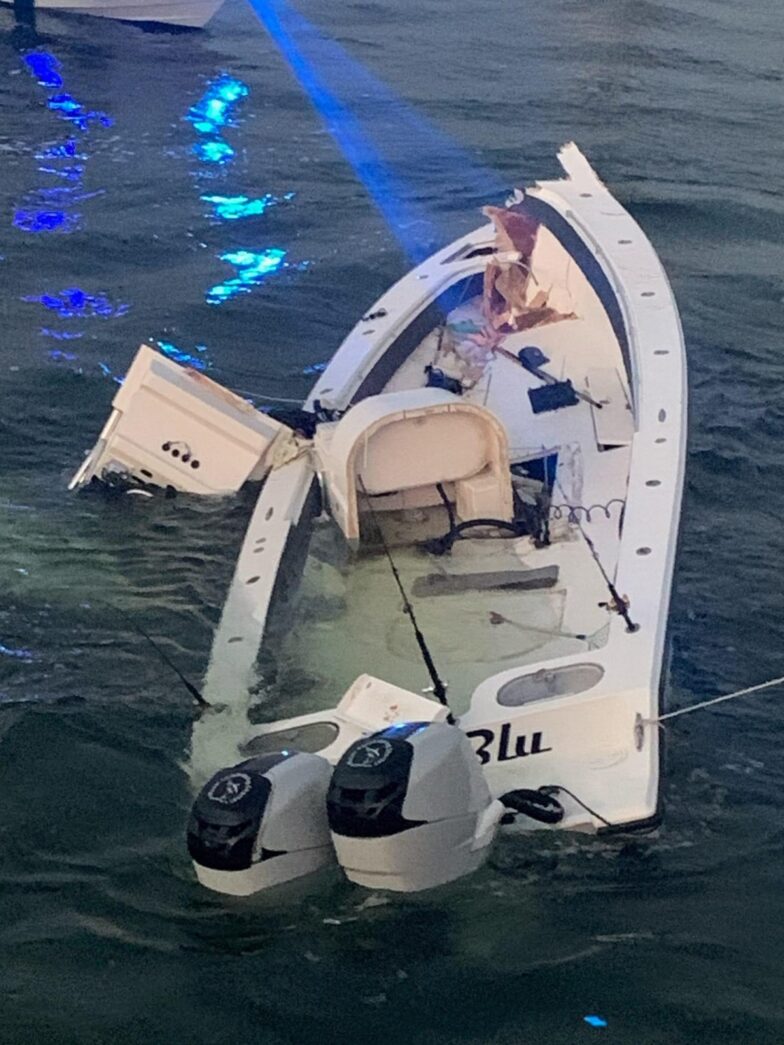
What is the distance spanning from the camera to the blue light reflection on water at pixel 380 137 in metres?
15.7

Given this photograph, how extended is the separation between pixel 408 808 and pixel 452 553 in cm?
303

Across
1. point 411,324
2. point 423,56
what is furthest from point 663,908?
point 423,56

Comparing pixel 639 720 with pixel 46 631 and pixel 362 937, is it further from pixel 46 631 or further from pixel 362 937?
pixel 46 631

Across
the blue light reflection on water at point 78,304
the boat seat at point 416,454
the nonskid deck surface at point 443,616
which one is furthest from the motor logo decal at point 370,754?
the blue light reflection on water at point 78,304

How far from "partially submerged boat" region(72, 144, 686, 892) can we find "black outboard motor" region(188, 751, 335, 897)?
12 mm

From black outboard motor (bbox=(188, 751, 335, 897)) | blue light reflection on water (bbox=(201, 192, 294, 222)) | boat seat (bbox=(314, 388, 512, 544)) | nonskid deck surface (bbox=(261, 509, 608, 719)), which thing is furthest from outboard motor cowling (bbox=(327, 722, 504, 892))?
blue light reflection on water (bbox=(201, 192, 294, 222))

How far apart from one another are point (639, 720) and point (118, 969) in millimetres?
2346

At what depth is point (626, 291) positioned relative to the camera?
381 inches

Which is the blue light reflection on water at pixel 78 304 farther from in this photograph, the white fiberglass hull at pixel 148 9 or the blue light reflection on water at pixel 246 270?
the white fiberglass hull at pixel 148 9

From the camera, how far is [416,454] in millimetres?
8266

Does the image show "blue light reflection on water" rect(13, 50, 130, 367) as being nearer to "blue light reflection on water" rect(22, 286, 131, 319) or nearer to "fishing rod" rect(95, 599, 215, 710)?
"blue light reflection on water" rect(22, 286, 131, 319)

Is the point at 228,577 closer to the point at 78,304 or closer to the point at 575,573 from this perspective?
the point at 575,573

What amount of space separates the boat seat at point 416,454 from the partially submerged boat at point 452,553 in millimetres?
16

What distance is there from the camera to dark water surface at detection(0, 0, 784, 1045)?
5.57 m
